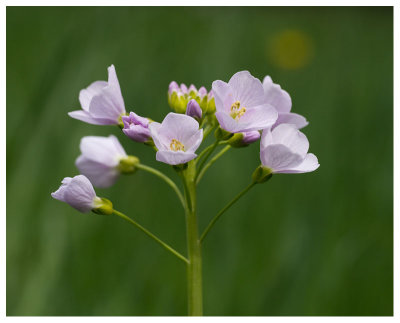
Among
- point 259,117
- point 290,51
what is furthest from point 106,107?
point 290,51

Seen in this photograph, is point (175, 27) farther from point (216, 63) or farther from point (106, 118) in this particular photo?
point (106, 118)

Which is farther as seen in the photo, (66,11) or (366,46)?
(366,46)

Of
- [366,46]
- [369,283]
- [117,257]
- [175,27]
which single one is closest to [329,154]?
[369,283]

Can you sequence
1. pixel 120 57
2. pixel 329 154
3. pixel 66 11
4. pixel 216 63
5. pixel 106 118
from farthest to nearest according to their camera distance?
pixel 66 11 < pixel 120 57 < pixel 216 63 < pixel 329 154 < pixel 106 118

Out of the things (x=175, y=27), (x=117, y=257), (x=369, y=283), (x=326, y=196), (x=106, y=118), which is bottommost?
(x=369, y=283)

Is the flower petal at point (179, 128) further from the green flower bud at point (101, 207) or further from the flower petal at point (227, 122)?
the green flower bud at point (101, 207)

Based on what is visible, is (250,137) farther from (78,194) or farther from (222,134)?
(78,194)
